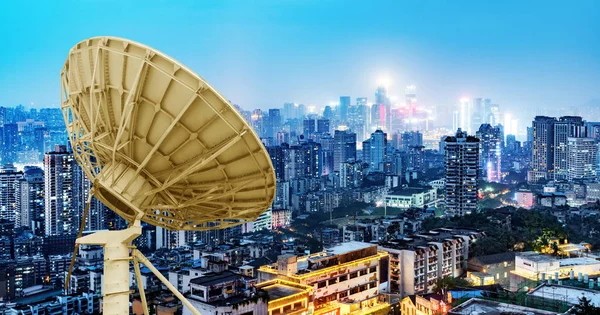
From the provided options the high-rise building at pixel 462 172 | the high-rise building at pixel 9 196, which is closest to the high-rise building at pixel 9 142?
the high-rise building at pixel 9 196

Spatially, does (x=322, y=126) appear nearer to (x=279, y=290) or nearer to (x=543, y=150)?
(x=543, y=150)

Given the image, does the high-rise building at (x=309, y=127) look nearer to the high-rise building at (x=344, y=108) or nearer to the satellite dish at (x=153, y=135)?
the high-rise building at (x=344, y=108)

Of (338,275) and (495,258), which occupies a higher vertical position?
(338,275)

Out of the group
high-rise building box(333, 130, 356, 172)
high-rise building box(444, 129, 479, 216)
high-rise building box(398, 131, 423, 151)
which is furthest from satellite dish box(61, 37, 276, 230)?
high-rise building box(398, 131, 423, 151)

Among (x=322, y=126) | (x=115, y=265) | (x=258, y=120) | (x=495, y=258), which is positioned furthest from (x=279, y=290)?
(x=258, y=120)

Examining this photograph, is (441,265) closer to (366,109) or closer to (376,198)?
(376,198)

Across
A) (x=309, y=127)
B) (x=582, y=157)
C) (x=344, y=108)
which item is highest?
(x=344, y=108)

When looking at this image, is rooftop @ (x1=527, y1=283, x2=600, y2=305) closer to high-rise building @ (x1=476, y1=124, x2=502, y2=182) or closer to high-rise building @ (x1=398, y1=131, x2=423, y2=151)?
high-rise building @ (x1=476, y1=124, x2=502, y2=182)
